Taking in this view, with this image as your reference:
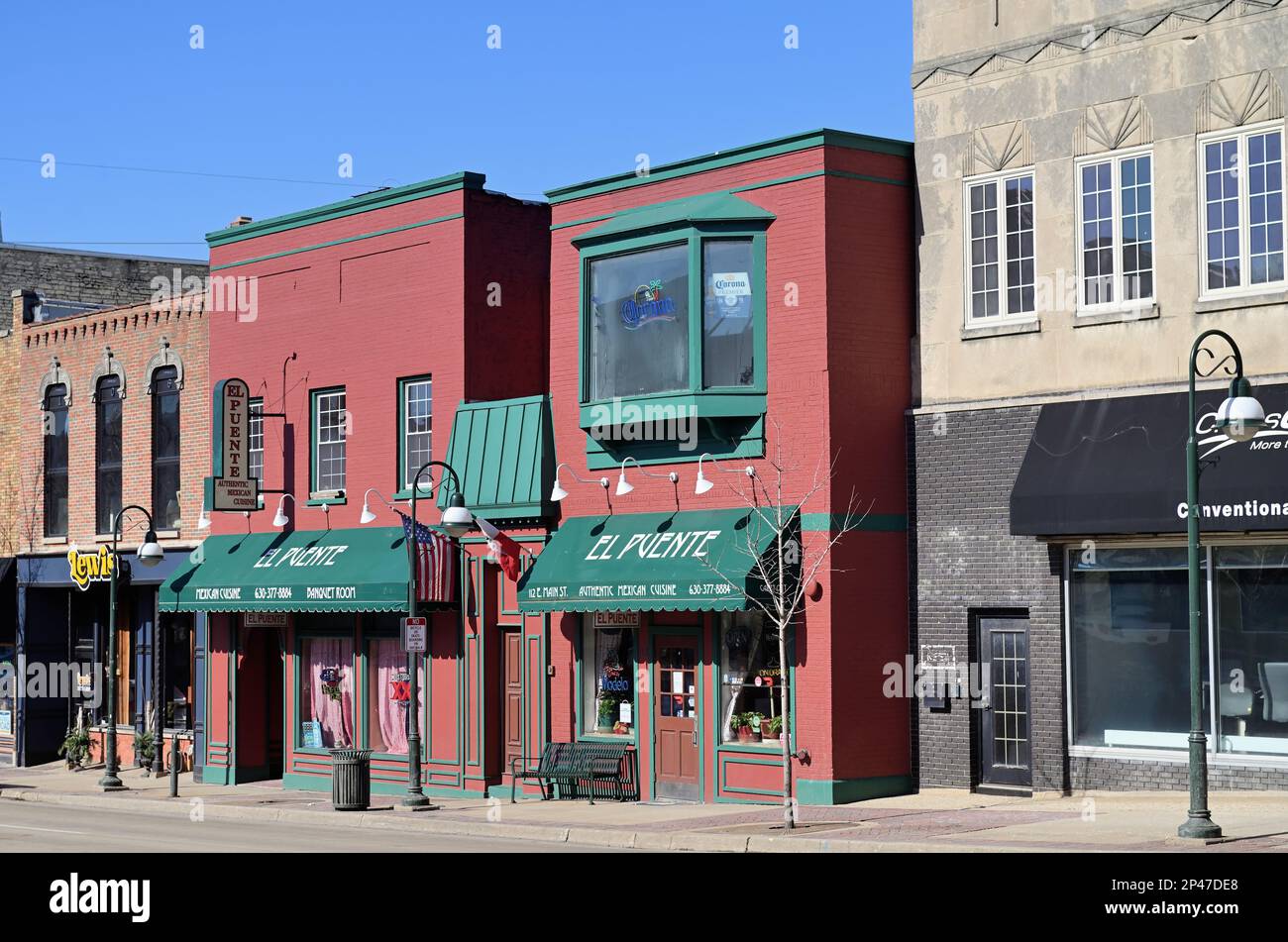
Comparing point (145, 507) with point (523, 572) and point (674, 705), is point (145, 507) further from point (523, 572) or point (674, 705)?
point (674, 705)

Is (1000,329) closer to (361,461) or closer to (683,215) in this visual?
(683,215)

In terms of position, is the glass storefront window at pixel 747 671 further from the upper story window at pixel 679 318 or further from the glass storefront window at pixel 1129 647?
the glass storefront window at pixel 1129 647

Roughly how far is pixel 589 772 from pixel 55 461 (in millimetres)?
18530

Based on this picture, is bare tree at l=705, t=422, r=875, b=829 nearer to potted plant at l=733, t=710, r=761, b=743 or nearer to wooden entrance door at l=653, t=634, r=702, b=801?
potted plant at l=733, t=710, r=761, b=743

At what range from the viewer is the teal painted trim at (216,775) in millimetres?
33688

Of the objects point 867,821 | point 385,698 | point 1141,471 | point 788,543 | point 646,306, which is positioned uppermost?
point 646,306

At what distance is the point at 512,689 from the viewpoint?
29484mm

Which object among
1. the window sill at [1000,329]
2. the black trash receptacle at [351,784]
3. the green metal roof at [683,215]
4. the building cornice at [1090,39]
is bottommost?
the black trash receptacle at [351,784]

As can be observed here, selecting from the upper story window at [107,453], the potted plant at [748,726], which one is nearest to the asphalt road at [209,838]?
the potted plant at [748,726]

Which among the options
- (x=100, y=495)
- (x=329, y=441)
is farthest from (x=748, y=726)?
(x=100, y=495)

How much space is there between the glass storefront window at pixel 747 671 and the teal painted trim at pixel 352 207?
9.20m

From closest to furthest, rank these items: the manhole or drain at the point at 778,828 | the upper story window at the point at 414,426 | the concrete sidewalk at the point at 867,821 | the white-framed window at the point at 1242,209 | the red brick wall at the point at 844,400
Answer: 1. the concrete sidewalk at the point at 867,821
2. the manhole or drain at the point at 778,828
3. the white-framed window at the point at 1242,209
4. the red brick wall at the point at 844,400
5. the upper story window at the point at 414,426

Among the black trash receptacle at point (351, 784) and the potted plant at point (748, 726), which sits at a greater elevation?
the potted plant at point (748, 726)

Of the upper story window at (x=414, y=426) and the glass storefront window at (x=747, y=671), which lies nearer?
the glass storefront window at (x=747, y=671)
